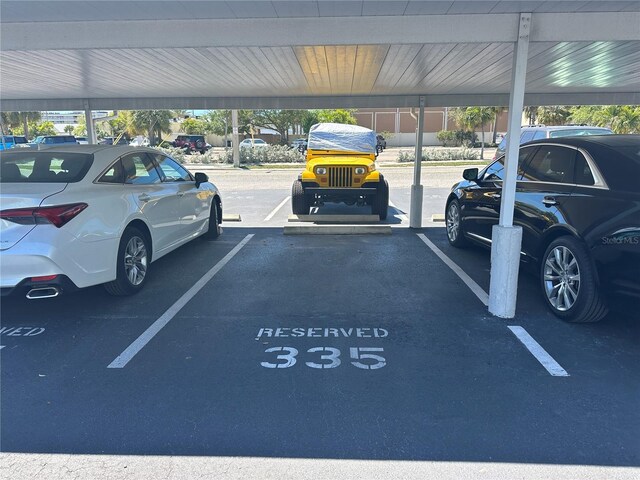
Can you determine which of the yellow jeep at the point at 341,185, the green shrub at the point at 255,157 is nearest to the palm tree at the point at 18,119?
the green shrub at the point at 255,157

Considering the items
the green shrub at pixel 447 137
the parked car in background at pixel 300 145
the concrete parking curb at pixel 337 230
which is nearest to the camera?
the concrete parking curb at pixel 337 230

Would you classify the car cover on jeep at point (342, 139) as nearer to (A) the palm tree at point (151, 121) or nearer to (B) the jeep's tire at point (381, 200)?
(B) the jeep's tire at point (381, 200)

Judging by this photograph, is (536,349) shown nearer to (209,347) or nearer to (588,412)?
(588,412)

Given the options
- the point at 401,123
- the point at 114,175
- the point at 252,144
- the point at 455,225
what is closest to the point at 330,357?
the point at 114,175

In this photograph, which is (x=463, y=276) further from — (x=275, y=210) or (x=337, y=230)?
(x=275, y=210)

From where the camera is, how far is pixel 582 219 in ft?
13.9

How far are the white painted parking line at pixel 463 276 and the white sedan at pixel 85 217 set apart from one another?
376cm

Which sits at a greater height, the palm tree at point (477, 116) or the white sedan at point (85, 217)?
the palm tree at point (477, 116)

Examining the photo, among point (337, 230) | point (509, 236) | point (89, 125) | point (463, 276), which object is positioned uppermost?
point (89, 125)

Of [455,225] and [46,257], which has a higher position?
[46,257]

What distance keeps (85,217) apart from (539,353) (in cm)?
410

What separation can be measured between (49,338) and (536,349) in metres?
4.19

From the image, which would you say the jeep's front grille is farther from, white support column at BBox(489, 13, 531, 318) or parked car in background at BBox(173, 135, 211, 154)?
parked car in background at BBox(173, 135, 211, 154)

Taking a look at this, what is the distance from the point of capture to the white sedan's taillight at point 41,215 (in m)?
3.92
